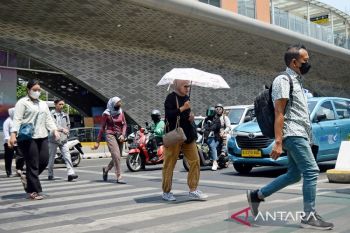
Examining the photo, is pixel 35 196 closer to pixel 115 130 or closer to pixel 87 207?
pixel 87 207

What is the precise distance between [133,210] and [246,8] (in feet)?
82.4

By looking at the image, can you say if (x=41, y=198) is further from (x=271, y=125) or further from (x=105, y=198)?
(x=271, y=125)

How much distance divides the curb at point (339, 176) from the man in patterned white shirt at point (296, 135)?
3.65 meters

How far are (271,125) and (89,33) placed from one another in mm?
19475

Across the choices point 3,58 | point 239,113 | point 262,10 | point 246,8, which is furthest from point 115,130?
point 262,10

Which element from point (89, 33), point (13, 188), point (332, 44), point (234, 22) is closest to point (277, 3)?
point (332, 44)

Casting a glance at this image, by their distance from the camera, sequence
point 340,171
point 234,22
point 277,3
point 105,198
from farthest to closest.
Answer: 1. point 277,3
2. point 234,22
3. point 340,171
4. point 105,198

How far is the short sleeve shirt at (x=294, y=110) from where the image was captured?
4371 millimetres

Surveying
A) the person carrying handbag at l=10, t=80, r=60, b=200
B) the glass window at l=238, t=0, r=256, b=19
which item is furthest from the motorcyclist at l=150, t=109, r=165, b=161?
the glass window at l=238, t=0, r=256, b=19

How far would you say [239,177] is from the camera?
936 centimetres

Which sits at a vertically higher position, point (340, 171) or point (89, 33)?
point (89, 33)

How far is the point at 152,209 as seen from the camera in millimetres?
5625

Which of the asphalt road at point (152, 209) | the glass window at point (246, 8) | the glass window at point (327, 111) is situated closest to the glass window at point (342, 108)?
the glass window at point (327, 111)

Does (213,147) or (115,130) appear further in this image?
(213,147)
